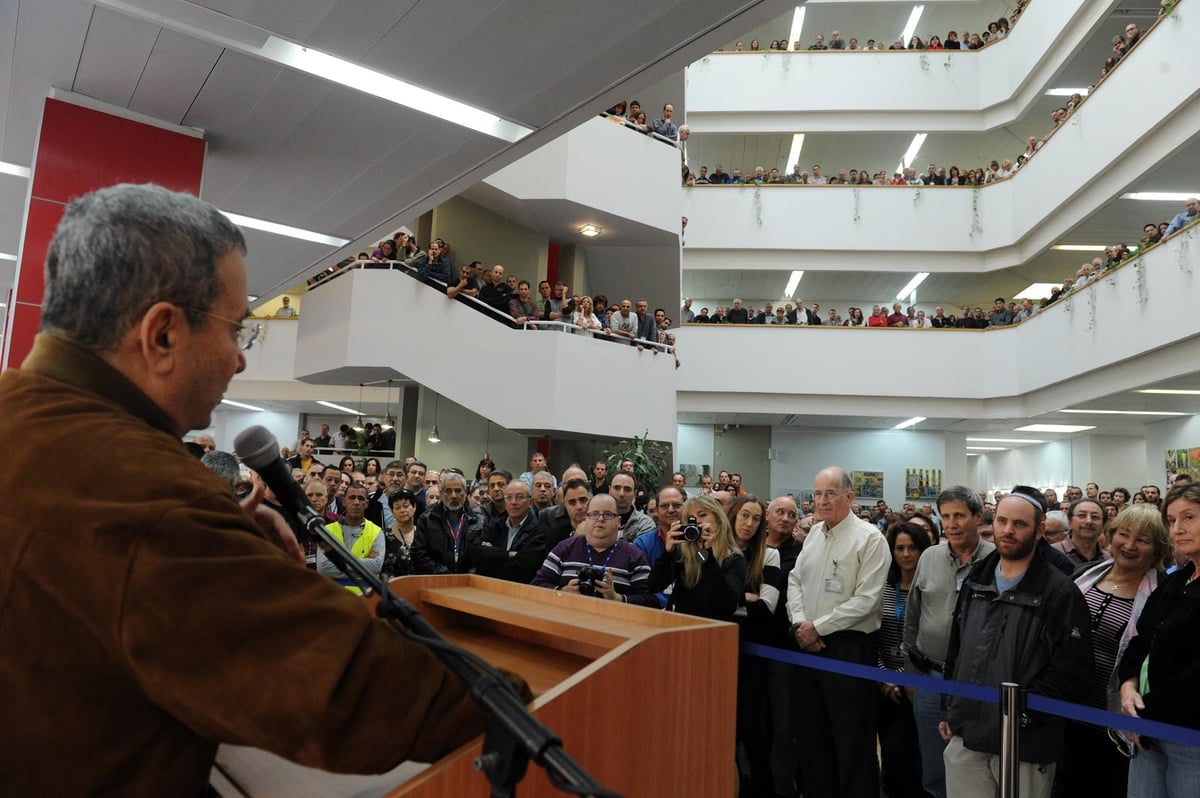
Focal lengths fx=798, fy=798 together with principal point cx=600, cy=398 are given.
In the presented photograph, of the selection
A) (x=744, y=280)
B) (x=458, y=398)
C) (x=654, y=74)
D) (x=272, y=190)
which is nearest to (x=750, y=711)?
(x=654, y=74)

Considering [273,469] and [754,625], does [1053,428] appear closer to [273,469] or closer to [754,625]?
[754,625]

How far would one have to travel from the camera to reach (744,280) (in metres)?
20.6

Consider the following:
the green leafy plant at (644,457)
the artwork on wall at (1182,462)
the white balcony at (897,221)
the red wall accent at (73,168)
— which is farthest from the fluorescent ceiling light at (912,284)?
the red wall accent at (73,168)

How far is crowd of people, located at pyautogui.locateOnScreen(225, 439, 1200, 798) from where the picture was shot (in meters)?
3.13

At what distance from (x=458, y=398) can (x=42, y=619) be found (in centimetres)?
1050

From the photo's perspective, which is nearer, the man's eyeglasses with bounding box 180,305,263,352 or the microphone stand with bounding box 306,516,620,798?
the microphone stand with bounding box 306,516,620,798

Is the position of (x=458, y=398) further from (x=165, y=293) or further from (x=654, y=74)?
(x=165, y=293)

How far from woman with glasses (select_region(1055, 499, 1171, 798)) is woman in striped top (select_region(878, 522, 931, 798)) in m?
0.73

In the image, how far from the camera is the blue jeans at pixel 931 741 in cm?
394

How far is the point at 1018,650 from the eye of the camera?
3244 mm

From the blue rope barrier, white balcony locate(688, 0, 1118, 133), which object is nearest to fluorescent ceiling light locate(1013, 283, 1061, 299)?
white balcony locate(688, 0, 1118, 133)

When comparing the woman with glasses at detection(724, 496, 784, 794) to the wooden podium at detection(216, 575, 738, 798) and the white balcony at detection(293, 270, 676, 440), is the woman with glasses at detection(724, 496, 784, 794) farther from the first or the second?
the white balcony at detection(293, 270, 676, 440)

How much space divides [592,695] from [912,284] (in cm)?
2020

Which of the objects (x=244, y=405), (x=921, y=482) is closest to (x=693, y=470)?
(x=921, y=482)
